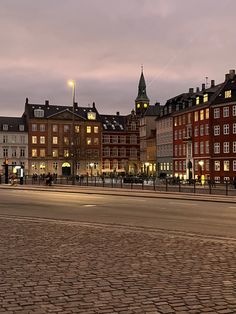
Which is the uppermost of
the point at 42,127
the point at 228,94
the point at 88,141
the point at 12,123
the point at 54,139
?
the point at 12,123

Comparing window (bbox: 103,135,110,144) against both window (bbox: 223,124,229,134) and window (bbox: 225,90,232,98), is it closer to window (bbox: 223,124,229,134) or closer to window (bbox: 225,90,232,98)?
window (bbox: 223,124,229,134)

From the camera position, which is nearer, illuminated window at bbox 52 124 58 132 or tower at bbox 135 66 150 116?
illuminated window at bbox 52 124 58 132

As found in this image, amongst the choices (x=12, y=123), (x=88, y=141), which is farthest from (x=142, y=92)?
(x=12, y=123)

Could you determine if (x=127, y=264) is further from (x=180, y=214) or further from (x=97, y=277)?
(x=180, y=214)

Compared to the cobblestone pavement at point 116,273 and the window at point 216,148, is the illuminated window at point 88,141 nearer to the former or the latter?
the window at point 216,148

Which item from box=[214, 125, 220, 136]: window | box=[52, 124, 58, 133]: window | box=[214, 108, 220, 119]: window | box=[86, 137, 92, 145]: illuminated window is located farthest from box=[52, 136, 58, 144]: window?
box=[214, 108, 220, 119]: window

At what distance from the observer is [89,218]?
1883 centimetres

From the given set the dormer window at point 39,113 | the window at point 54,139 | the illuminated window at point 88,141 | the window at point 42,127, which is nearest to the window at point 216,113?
the illuminated window at point 88,141

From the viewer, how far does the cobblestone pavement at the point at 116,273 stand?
6.84m

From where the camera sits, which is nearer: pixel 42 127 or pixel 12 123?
pixel 12 123

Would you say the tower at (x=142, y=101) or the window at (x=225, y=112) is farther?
the tower at (x=142, y=101)

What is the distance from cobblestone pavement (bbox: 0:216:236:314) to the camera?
6.84 meters

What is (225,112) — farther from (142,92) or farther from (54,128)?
(142,92)

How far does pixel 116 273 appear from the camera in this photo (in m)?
8.75
